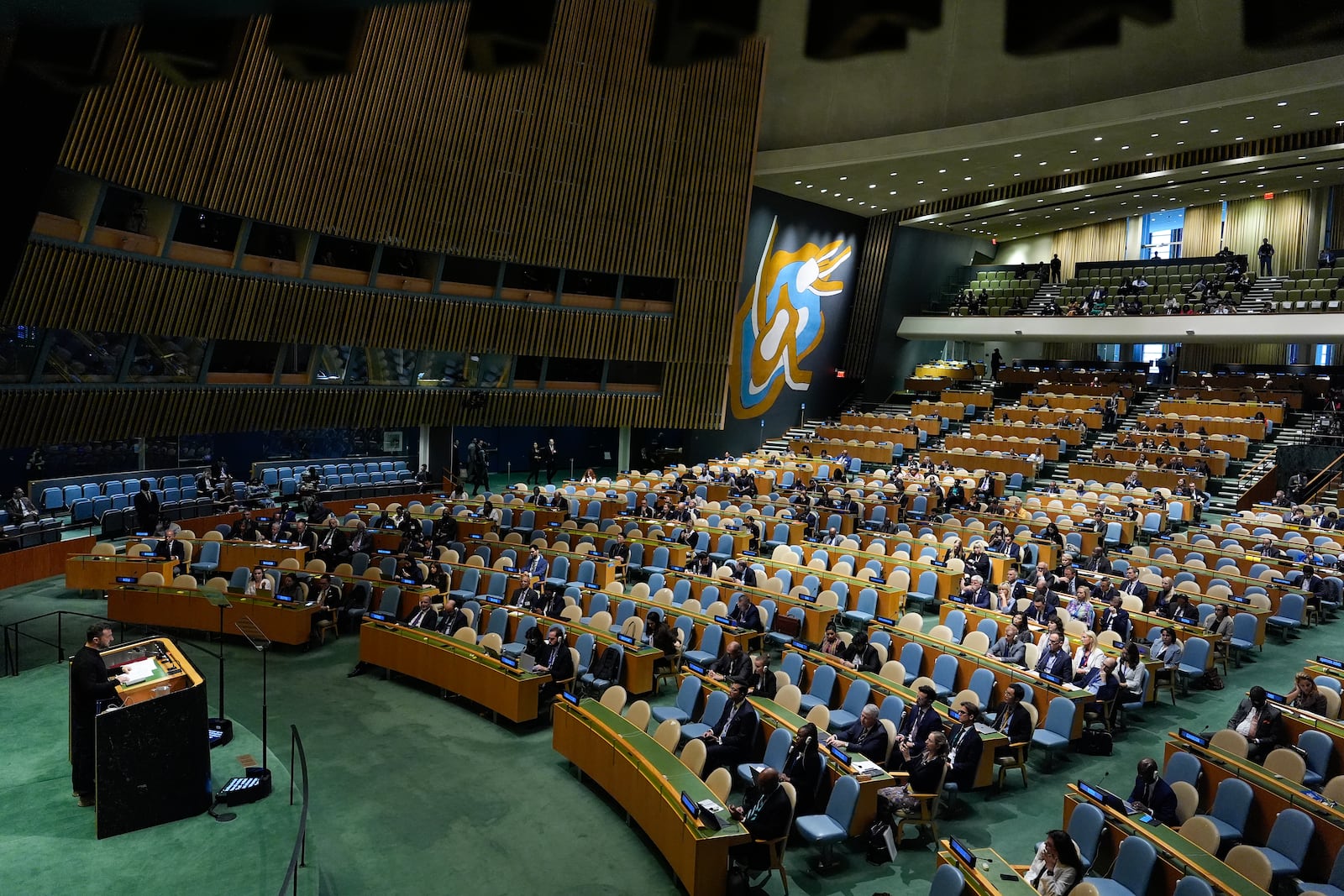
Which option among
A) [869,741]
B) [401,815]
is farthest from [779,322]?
[401,815]

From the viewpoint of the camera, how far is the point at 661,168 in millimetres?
20484

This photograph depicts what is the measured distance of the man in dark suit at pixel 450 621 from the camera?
10562mm

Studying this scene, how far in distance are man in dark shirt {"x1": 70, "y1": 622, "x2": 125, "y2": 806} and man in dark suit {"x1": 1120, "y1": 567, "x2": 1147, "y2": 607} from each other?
10.8m

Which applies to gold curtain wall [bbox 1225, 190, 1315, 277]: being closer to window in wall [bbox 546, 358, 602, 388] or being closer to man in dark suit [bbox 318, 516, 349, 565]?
window in wall [bbox 546, 358, 602, 388]

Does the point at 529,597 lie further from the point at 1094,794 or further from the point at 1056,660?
the point at 1094,794

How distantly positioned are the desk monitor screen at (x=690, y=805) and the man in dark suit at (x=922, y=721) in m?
1.89

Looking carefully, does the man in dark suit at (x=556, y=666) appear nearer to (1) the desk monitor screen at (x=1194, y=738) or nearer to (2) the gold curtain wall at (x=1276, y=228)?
(1) the desk monitor screen at (x=1194, y=738)

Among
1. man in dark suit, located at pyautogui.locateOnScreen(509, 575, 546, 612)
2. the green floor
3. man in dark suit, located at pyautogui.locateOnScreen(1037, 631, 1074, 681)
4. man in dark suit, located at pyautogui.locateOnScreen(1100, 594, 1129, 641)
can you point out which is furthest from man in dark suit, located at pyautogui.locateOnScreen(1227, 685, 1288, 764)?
man in dark suit, located at pyautogui.locateOnScreen(509, 575, 546, 612)

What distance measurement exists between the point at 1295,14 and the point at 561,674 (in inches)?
458

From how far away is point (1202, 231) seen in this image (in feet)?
98.2

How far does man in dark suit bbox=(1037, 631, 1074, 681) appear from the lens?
871 centimetres

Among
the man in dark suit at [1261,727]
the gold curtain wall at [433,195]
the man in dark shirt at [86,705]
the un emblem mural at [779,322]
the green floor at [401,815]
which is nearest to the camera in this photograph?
the green floor at [401,815]

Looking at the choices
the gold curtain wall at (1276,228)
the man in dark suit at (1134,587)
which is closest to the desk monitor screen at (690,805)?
the man in dark suit at (1134,587)

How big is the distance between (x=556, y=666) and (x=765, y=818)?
366cm
